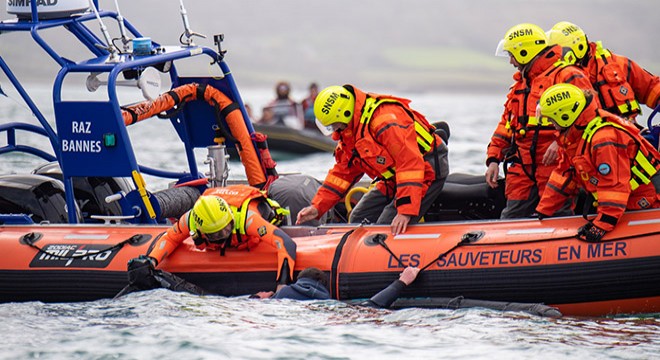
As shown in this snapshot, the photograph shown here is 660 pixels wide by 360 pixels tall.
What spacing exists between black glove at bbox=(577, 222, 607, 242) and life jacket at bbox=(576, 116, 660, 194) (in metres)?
0.19

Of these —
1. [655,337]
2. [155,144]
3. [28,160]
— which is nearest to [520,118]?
[655,337]

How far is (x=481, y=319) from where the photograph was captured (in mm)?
5699

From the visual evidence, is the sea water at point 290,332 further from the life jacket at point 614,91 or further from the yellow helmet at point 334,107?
the life jacket at point 614,91

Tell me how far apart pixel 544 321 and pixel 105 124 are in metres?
2.89

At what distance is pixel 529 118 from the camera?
637 cm

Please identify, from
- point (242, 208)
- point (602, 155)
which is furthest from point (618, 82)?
point (242, 208)

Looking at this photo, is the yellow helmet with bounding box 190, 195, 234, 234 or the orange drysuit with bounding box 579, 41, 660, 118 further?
the orange drysuit with bounding box 579, 41, 660, 118

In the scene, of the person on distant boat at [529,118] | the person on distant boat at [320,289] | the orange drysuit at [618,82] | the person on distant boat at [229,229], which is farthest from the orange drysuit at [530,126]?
the person on distant boat at [229,229]

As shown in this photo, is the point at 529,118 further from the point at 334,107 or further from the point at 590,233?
the point at 334,107

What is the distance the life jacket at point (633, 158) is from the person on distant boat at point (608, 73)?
3.49 feet

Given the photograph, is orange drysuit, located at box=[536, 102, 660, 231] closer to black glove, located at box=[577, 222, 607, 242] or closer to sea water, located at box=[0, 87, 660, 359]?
black glove, located at box=[577, 222, 607, 242]

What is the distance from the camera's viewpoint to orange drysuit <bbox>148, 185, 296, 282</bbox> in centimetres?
620

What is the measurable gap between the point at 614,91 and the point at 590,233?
1379 millimetres

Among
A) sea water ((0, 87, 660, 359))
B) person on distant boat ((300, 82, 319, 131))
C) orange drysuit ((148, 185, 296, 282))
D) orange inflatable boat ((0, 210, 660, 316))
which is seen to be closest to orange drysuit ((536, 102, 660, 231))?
orange inflatable boat ((0, 210, 660, 316))
